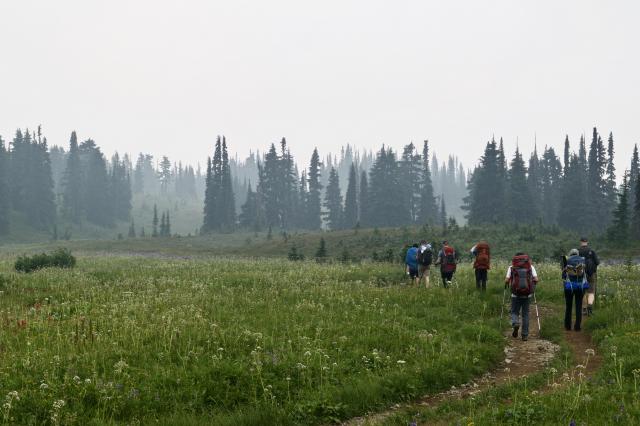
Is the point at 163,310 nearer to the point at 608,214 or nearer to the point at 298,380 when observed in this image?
the point at 298,380

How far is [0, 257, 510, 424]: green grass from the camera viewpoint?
7598mm

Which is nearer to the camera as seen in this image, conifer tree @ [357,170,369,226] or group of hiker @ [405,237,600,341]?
group of hiker @ [405,237,600,341]

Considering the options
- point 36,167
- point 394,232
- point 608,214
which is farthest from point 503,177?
point 36,167

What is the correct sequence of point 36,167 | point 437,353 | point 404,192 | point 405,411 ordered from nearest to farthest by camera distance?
point 405,411
point 437,353
point 404,192
point 36,167

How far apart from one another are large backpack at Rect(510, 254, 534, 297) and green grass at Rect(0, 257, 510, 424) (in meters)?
1.26

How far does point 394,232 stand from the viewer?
198 ft

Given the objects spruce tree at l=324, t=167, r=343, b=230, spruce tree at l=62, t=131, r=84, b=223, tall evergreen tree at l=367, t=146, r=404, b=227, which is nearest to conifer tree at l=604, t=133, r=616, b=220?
tall evergreen tree at l=367, t=146, r=404, b=227

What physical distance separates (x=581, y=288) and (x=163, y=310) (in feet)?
38.1

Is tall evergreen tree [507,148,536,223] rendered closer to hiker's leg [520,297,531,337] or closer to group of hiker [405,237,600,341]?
group of hiker [405,237,600,341]

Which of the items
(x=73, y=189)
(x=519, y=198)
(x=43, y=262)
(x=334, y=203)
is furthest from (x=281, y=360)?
(x=73, y=189)

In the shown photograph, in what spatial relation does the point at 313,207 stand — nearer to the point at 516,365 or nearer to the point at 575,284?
the point at 575,284

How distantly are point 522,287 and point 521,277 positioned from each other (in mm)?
274

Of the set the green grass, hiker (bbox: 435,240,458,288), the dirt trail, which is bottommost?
the dirt trail

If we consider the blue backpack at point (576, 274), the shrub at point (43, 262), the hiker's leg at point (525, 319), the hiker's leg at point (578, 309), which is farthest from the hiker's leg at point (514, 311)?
the shrub at point (43, 262)
